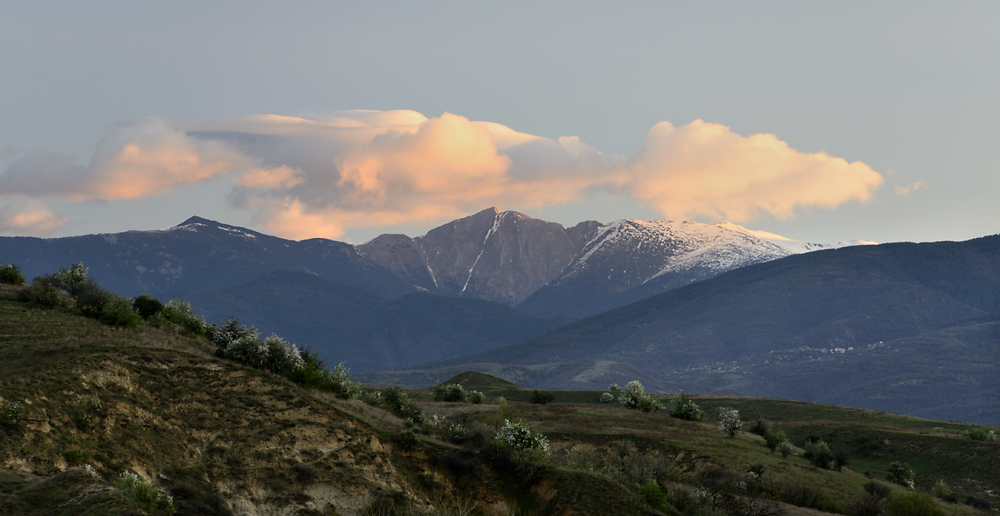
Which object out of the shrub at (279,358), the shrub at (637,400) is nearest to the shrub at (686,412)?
the shrub at (637,400)

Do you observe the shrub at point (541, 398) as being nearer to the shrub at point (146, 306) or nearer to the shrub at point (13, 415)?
the shrub at point (146, 306)

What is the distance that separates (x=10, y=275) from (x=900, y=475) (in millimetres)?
67112

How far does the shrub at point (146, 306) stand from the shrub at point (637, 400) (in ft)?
155

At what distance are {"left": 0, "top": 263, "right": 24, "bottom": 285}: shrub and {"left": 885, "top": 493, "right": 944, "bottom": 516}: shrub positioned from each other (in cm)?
6035

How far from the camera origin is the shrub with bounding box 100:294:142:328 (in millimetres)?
44688

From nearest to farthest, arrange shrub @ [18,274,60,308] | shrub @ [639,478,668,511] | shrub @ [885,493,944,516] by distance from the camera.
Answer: shrub @ [639,478,668,511]
shrub @ [885,493,944,516]
shrub @ [18,274,60,308]

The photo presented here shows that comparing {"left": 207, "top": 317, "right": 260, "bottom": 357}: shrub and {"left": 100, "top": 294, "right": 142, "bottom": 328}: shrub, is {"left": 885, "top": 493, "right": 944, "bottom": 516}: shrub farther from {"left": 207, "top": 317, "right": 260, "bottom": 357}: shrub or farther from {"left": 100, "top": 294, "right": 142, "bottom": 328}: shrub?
{"left": 100, "top": 294, "right": 142, "bottom": 328}: shrub

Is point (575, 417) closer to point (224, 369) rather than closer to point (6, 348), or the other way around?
point (224, 369)

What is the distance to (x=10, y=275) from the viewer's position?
2120 inches

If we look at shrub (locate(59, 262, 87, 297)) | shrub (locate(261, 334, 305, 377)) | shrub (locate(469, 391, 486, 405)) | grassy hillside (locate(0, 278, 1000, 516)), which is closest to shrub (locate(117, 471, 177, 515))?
grassy hillside (locate(0, 278, 1000, 516))

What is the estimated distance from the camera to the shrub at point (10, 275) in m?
53.4

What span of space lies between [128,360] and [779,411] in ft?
256

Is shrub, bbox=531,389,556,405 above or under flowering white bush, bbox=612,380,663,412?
under

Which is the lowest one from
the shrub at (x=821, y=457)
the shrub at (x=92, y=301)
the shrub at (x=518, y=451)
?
the shrub at (x=821, y=457)
